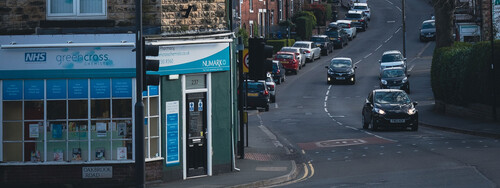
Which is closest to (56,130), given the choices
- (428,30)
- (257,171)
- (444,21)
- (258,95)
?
(257,171)

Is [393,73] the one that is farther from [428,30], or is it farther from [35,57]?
[35,57]

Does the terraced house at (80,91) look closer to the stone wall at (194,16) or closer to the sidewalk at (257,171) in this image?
the stone wall at (194,16)

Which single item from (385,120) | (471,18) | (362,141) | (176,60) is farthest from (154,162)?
(471,18)

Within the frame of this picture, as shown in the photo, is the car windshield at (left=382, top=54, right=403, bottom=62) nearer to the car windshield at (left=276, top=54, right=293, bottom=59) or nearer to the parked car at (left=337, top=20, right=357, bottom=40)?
the car windshield at (left=276, top=54, right=293, bottom=59)

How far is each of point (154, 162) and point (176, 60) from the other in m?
2.50

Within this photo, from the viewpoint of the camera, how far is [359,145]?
95.8 feet

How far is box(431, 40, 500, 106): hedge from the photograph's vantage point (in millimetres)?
37594

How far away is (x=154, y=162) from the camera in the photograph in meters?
21.0

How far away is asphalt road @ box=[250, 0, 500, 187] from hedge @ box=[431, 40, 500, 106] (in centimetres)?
405

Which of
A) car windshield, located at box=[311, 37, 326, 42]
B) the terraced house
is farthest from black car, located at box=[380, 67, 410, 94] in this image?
the terraced house

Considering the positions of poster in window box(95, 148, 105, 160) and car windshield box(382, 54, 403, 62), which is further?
car windshield box(382, 54, 403, 62)

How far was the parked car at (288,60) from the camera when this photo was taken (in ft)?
214

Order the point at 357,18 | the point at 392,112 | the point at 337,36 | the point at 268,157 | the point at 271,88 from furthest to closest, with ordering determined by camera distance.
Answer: the point at 357,18, the point at 337,36, the point at 271,88, the point at 392,112, the point at 268,157

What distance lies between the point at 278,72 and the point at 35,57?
4105cm
